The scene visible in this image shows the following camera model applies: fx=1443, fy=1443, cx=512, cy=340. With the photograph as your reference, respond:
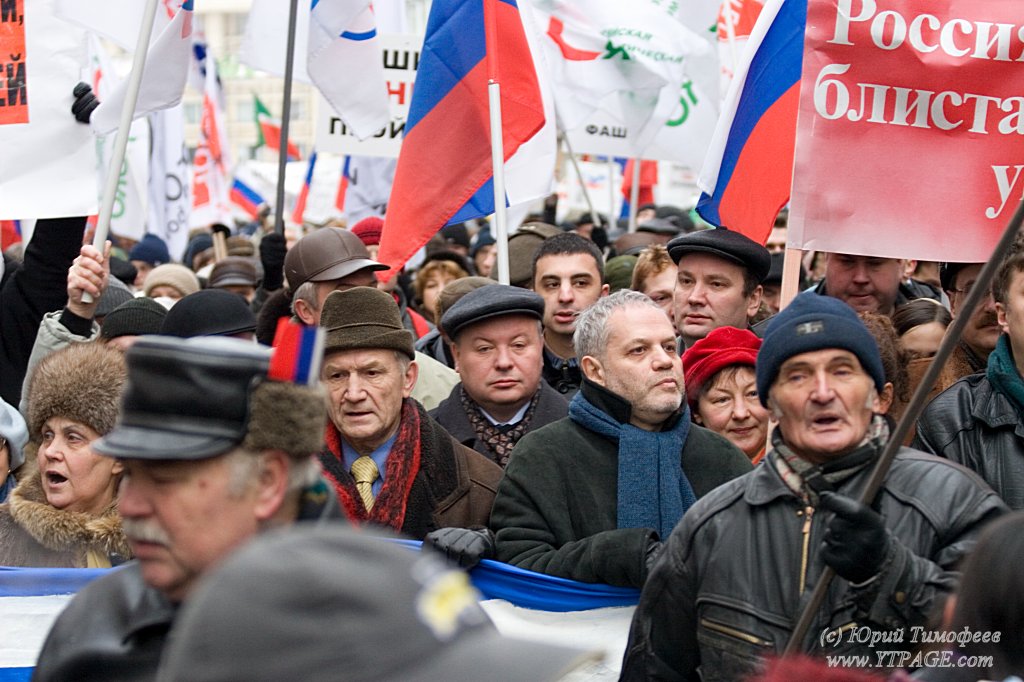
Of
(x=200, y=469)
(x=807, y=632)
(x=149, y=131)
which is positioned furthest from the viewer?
(x=149, y=131)

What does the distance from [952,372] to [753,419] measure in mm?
651

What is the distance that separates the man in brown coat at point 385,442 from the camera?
4.43 meters

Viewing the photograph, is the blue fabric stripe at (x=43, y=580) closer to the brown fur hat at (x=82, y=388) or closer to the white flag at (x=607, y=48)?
the brown fur hat at (x=82, y=388)

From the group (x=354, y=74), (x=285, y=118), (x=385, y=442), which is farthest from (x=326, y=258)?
(x=385, y=442)

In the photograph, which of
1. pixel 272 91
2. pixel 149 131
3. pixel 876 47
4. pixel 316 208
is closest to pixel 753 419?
pixel 876 47

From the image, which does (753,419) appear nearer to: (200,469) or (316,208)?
(200,469)

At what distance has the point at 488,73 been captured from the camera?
6211 mm

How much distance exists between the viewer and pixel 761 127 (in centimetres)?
571

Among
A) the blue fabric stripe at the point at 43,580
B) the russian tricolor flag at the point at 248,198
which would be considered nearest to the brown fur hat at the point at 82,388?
the blue fabric stripe at the point at 43,580

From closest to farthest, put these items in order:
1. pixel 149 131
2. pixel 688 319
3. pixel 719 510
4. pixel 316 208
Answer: pixel 719 510, pixel 688 319, pixel 149 131, pixel 316 208

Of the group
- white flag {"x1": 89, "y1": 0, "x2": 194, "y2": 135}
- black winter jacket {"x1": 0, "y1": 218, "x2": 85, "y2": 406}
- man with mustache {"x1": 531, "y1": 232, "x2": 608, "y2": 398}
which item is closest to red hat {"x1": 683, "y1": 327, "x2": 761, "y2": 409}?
man with mustache {"x1": 531, "y1": 232, "x2": 608, "y2": 398}

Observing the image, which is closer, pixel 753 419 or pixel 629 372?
pixel 629 372

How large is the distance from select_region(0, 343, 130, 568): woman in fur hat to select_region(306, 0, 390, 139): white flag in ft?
12.6

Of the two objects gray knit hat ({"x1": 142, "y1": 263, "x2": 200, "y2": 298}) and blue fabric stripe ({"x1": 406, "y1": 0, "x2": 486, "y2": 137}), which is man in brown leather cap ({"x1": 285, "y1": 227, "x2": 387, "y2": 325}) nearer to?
blue fabric stripe ({"x1": 406, "y1": 0, "x2": 486, "y2": 137})
